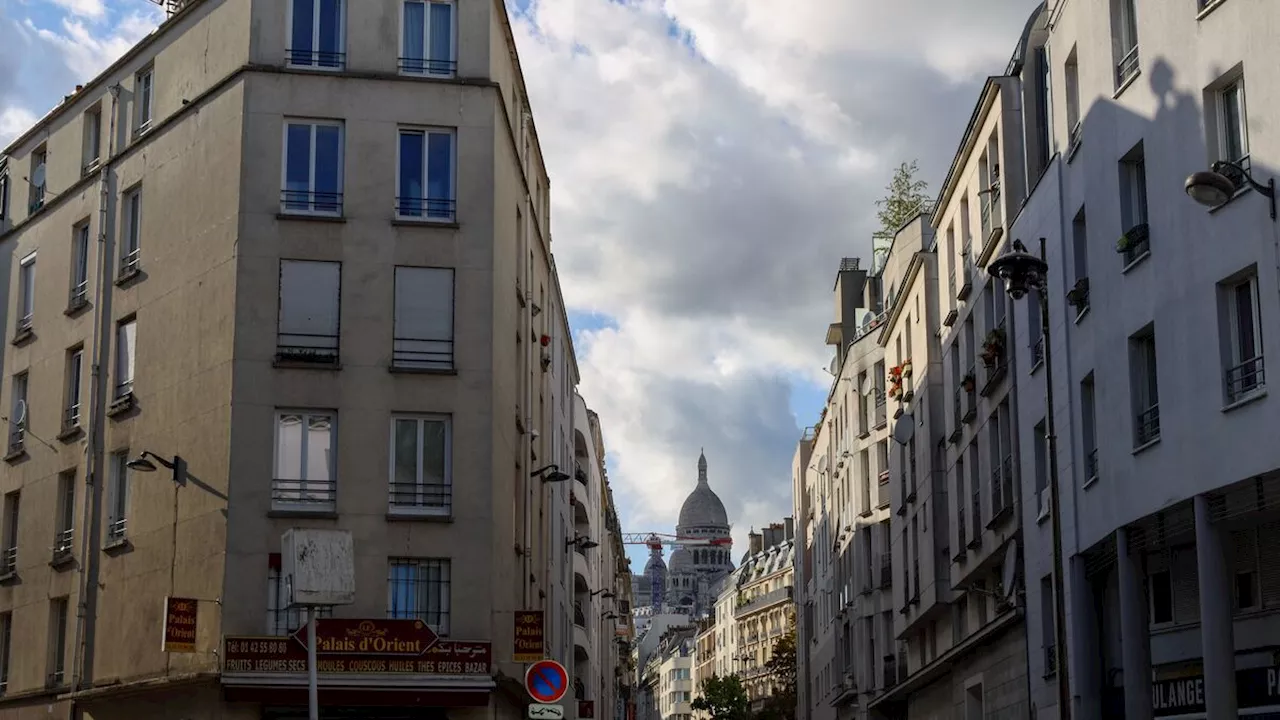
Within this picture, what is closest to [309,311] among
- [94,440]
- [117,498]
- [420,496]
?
[420,496]

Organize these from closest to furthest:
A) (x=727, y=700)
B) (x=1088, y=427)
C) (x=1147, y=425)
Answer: (x=1147, y=425)
(x=1088, y=427)
(x=727, y=700)

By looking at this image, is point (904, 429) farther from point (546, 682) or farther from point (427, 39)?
point (546, 682)

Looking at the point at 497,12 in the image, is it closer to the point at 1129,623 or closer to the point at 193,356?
the point at 193,356

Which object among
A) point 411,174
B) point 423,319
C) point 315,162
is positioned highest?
point 315,162

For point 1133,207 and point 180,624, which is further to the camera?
point 180,624

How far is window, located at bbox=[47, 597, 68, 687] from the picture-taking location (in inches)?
1459

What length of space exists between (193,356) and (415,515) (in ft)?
18.4

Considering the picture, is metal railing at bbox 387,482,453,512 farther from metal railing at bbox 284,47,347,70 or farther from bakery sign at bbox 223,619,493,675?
metal railing at bbox 284,47,347,70

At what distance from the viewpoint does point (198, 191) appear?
114 feet

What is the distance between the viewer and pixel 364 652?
104 feet

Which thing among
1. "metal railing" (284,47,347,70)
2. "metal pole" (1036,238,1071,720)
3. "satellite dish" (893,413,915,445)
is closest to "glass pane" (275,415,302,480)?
"metal railing" (284,47,347,70)

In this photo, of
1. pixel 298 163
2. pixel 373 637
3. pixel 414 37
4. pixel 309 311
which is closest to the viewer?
pixel 373 637

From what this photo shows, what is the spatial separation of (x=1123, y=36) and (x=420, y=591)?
53.5ft

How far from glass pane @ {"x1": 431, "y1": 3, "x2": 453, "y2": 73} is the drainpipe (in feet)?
26.4
